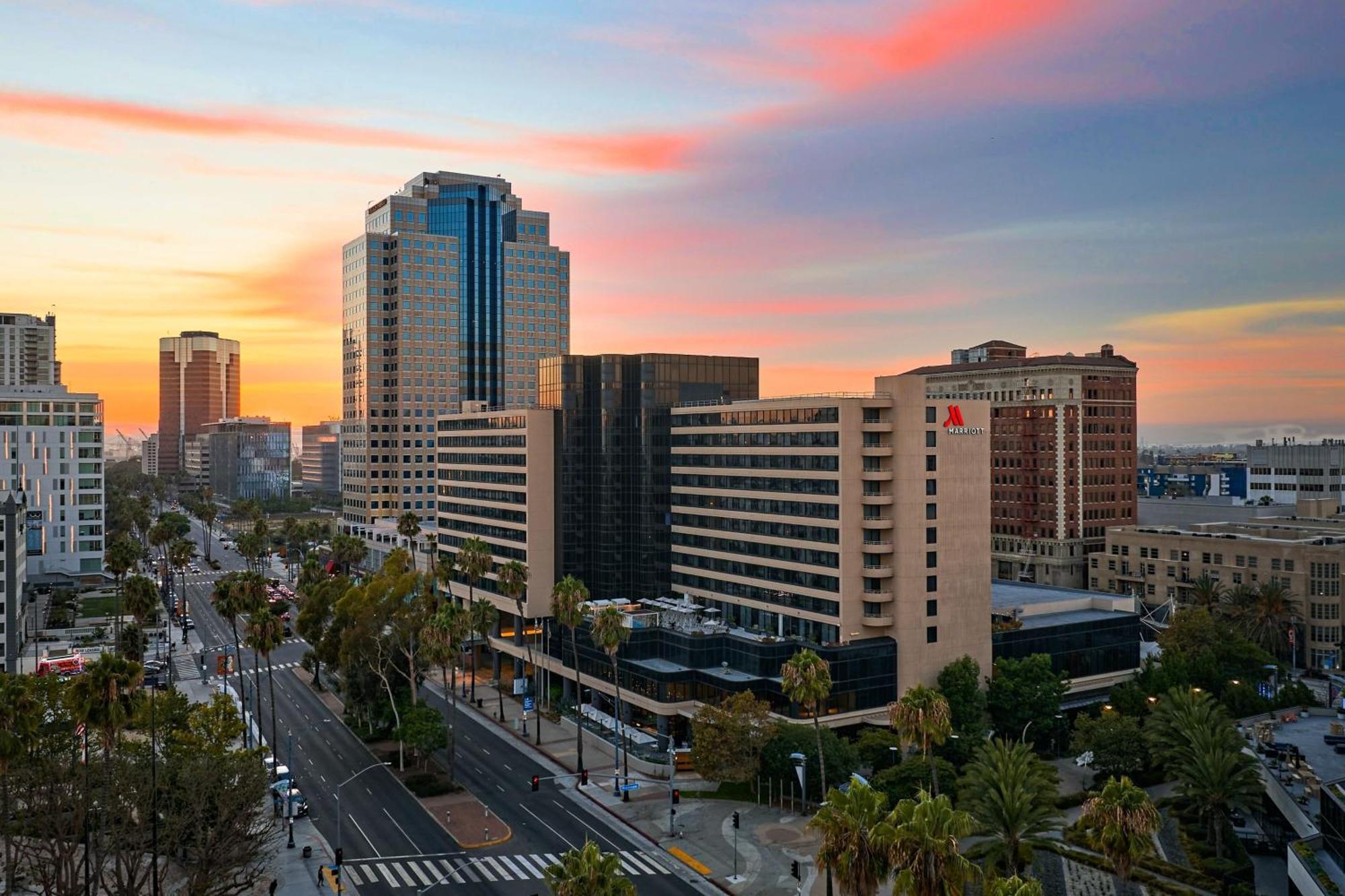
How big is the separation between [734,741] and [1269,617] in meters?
84.7

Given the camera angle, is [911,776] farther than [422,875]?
Yes

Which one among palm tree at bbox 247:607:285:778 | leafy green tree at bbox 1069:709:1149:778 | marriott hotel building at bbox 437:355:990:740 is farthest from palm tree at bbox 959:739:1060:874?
palm tree at bbox 247:607:285:778

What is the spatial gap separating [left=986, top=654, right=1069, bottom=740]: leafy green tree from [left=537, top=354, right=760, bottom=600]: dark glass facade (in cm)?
4529

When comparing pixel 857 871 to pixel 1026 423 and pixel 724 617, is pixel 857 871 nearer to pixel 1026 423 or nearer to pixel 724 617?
pixel 724 617

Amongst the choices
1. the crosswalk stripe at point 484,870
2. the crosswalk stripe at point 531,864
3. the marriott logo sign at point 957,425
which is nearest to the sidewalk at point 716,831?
the crosswalk stripe at point 531,864

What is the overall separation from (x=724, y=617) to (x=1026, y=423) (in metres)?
104

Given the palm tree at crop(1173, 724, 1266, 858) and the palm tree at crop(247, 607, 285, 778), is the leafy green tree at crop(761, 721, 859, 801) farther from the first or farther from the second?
the palm tree at crop(247, 607, 285, 778)

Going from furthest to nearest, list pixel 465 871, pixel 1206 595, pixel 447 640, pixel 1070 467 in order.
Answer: pixel 1070 467
pixel 1206 595
pixel 447 640
pixel 465 871

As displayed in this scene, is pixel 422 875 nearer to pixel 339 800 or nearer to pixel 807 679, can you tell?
pixel 339 800

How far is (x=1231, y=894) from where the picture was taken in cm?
6800

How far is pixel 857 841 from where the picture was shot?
151 feet

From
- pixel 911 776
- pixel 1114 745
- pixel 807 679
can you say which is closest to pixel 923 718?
pixel 807 679

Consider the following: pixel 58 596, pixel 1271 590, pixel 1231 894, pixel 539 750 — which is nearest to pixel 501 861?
pixel 539 750

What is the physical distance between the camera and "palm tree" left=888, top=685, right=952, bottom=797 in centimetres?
7112
